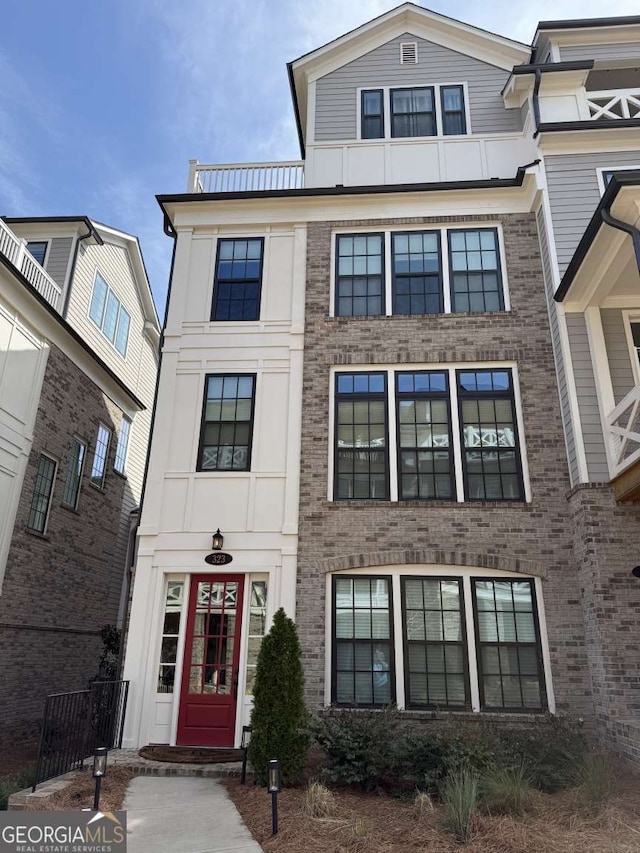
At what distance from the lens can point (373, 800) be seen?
6.33 meters

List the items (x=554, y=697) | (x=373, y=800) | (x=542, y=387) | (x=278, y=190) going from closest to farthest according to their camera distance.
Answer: (x=373, y=800) → (x=554, y=697) → (x=542, y=387) → (x=278, y=190)

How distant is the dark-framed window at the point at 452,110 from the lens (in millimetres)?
12070

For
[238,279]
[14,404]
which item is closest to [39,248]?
[14,404]

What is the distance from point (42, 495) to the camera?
12477 mm

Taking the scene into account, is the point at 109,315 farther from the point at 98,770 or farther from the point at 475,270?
the point at 98,770

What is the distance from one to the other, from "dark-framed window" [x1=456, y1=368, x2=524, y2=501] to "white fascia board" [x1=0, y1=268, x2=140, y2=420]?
26.9 feet

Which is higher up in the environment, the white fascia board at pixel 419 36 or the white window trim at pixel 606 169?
the white fascia board at pixel 419 36

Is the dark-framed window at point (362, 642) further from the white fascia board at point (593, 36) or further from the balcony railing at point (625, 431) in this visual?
the white fascia board at point (593, 36)

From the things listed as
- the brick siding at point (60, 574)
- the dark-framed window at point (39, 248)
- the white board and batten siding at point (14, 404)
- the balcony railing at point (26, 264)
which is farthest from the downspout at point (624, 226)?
the dark-framed window at point (39, 248)

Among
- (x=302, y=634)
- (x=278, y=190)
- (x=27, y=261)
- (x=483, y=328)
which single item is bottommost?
(x=302, y=634)

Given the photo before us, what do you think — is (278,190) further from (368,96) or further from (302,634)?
(302,634)

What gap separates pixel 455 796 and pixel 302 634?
3.80 metres

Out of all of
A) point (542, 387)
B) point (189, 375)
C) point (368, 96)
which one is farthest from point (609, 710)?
point (368, 96)

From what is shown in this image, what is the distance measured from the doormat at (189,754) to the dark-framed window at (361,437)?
3.92 meters
